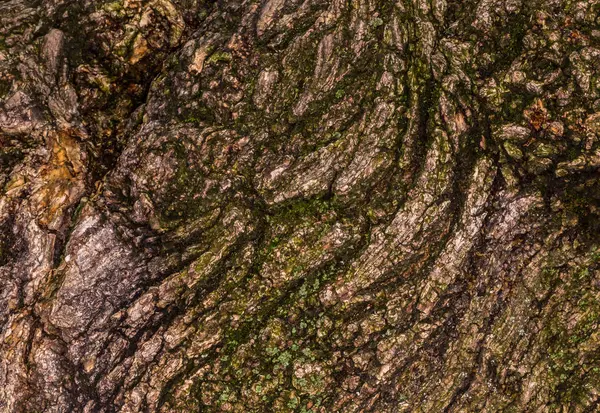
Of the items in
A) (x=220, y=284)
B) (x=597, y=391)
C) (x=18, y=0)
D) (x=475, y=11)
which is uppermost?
(x=18, y=0)

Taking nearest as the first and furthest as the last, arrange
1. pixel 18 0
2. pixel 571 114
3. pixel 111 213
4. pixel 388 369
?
pixel 571 114
pixel 388 369
pixel 111 213
pixel 18 0

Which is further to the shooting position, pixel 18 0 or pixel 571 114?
pixel 18 0

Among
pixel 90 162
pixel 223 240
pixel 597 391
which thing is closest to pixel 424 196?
pixel 223 240

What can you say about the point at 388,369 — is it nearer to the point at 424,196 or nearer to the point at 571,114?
the point at 424,196

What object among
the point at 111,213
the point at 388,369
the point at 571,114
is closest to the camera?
the point at 571,114

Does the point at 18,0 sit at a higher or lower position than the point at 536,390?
higher

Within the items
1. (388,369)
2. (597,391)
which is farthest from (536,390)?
(388,369)
